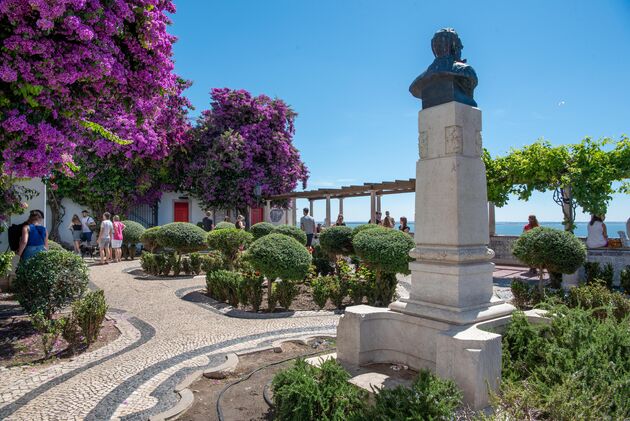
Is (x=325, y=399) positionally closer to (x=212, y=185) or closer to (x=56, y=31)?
(x=56, y=31)

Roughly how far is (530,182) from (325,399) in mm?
12294

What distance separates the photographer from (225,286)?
26.9 feet

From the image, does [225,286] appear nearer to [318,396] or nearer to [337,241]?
[337,241]

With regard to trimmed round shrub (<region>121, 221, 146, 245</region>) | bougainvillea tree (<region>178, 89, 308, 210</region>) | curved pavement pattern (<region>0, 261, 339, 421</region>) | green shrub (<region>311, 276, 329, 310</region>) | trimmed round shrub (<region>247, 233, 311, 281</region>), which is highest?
bougainvillea tree (<region>178, 89, 308, 210</region>)

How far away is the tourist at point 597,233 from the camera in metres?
10.6

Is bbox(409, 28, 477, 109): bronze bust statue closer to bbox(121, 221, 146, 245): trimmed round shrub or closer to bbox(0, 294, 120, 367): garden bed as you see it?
bbox(0, 294, 120, 367): garden bed

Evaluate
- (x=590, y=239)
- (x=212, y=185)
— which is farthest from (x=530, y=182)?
(x=212, y=185)

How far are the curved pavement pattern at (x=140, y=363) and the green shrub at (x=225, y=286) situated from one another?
543 mm

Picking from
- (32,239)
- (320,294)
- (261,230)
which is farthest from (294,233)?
(32,239)

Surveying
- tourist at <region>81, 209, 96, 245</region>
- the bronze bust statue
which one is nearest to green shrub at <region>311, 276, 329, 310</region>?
the bronze bust statue

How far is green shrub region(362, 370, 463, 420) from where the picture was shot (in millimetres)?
2573

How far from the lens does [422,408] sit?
260 cm

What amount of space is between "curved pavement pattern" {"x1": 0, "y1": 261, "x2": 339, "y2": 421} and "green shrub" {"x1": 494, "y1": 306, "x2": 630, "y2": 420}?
283 cm

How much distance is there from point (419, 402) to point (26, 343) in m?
5.26
